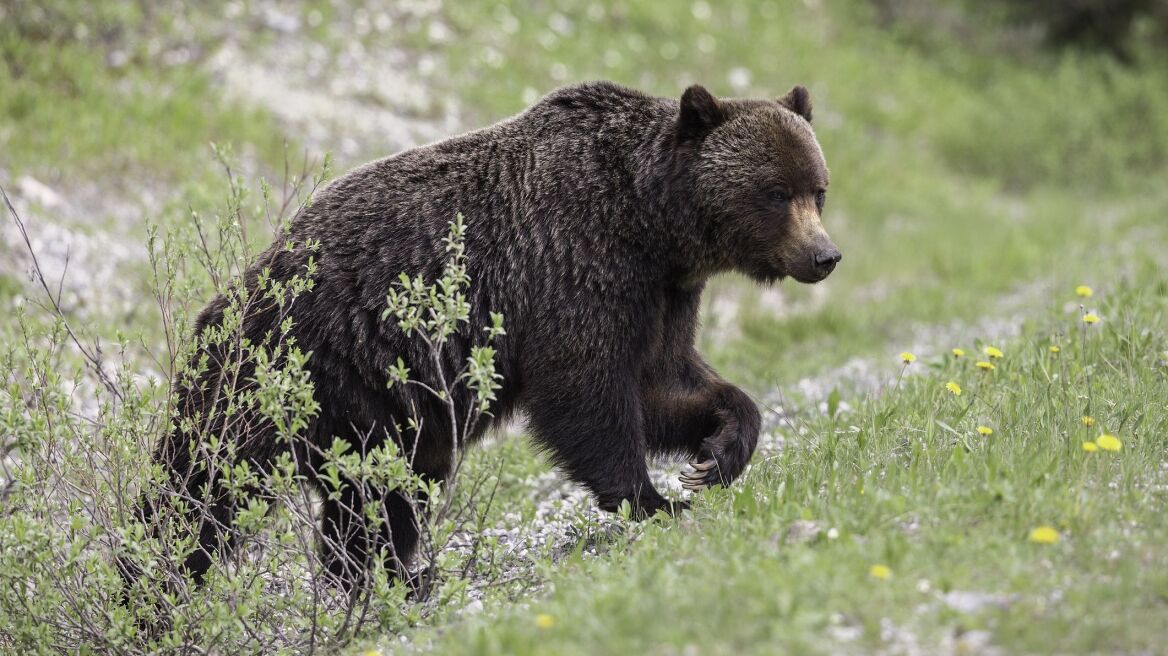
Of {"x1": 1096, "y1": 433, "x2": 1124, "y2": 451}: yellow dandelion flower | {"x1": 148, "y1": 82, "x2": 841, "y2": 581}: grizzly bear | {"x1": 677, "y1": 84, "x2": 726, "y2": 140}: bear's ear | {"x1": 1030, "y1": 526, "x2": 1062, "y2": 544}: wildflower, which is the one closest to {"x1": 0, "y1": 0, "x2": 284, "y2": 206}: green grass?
{"x1": 148, "y1": 82, "x2": 841, "y2": 581}: grizzly bear

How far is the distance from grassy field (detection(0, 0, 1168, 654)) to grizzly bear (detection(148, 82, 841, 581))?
423 mm

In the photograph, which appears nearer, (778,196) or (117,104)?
(778,196)

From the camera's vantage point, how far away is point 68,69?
11398 millimetres

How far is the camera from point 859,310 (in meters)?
11.6

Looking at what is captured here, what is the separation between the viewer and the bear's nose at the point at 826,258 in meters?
5.47

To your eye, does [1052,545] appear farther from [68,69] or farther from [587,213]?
[68,69]

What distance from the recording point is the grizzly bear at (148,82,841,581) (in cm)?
533

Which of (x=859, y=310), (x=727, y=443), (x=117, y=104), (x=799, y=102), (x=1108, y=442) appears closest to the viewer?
(x=1108, y=442)

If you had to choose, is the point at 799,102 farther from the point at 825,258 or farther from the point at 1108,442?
the point at 1108,442

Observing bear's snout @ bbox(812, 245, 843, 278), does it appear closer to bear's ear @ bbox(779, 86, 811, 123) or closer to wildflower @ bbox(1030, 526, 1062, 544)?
bear's ear @ bbox(779, 86, 811, 123)

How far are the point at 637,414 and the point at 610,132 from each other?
1366mm

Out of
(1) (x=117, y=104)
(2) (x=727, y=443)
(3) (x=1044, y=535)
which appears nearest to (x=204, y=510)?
(2) (x=727, y=443)

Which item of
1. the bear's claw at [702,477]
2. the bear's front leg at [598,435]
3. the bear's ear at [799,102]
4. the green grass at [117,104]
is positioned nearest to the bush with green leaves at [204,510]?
the bear's front leg at [598,435]

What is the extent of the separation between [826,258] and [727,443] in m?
0.95
